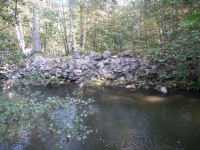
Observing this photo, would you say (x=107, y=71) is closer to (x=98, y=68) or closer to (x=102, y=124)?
(x=98, y=68)

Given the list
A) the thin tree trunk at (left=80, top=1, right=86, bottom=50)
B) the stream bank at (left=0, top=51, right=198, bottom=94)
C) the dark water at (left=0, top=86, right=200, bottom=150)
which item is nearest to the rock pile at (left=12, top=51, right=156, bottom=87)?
the stream bank at (left=0, top=51, right=198, bottom=94)

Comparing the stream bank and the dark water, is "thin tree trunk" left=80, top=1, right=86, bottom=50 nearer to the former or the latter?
the stream bank

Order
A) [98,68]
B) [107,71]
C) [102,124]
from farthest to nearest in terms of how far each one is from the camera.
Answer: [98,68]
[107,71]
[102,124]

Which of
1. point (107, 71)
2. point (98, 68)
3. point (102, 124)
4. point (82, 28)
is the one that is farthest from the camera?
point (82, 28)

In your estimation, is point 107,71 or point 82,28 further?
point 82,28

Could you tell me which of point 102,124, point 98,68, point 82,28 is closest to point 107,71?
point 98,68

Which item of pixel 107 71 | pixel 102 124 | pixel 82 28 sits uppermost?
pixel 82 28

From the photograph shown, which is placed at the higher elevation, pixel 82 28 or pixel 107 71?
pixel 82 28

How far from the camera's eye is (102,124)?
7988 millimetres

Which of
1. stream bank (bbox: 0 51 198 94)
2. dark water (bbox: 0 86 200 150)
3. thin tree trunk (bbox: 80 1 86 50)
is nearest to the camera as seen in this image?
dark water (bbox: 0 86 200 150)

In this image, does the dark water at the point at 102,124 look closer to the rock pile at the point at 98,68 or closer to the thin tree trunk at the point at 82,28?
the rock pile at the point at 98,68

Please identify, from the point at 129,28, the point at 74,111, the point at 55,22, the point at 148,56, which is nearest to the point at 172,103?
the point at 74,111

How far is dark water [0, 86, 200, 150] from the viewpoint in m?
5.13

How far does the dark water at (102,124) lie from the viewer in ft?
16.8
